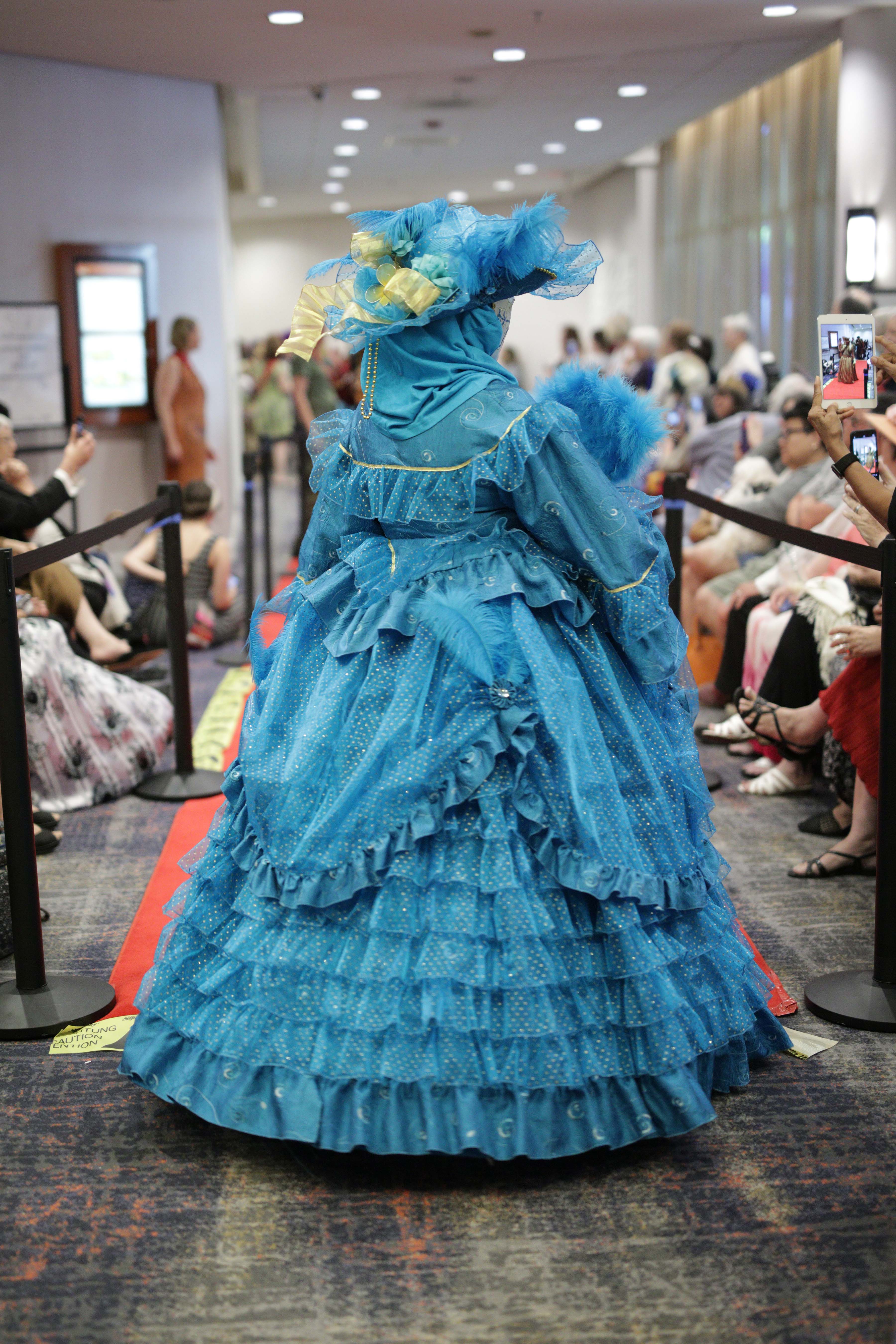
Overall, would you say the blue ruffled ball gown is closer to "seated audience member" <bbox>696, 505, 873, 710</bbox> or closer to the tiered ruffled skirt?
the tiered ruffled skirt

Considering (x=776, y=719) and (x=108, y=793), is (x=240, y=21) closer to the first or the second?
(x=108, y=793)

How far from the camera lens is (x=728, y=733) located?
4.51m

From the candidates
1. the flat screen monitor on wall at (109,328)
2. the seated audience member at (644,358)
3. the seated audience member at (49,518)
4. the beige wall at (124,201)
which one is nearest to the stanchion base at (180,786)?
the seated audience member at (49,518)

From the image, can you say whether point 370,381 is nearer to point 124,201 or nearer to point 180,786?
point 180,786

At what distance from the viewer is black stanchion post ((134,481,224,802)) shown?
12.5 ft

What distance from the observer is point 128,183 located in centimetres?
842

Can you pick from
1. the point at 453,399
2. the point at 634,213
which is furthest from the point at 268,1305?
the point at 634,213

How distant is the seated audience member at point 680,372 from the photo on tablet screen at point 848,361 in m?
5.21

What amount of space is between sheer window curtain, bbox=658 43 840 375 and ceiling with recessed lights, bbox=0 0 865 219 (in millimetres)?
550

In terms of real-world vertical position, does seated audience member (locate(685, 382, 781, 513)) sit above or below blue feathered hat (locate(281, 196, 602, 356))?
below

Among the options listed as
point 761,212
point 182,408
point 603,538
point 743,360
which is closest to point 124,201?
point 182,408

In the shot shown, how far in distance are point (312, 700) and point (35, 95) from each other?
715 cm

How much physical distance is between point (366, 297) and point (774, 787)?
2448 millimetres

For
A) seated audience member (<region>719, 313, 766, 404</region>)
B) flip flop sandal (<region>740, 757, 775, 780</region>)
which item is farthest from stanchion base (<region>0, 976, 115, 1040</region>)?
seated audience member (<region>719, 313, 766, 404</region>)
